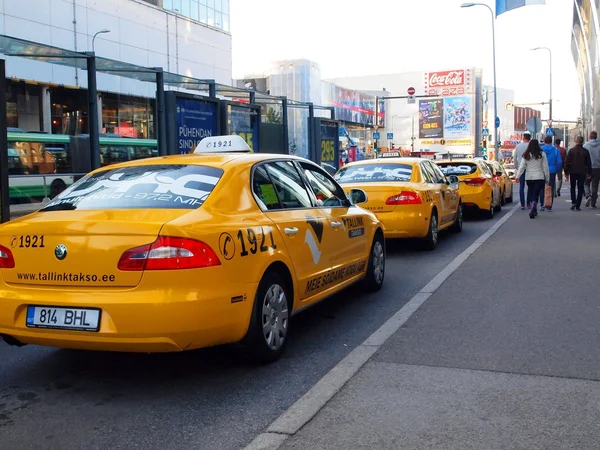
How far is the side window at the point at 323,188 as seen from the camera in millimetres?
6496

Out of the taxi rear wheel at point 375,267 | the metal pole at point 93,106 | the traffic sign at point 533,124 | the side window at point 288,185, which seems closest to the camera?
the side window at point 288,185

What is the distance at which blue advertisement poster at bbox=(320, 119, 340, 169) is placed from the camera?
20.1 m

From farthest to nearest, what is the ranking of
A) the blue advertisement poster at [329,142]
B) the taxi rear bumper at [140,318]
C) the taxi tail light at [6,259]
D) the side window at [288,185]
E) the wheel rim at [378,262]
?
1. the blue advertisement poster at [329,142]
2. the wheel rim at [378,262]
3. the side window at [288,185]
4. the taxi tail light at [6,259]
5. the taxi rear bumper at [140,318]

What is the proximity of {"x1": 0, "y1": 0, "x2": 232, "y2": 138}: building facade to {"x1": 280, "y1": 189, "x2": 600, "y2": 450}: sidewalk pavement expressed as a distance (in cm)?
3489

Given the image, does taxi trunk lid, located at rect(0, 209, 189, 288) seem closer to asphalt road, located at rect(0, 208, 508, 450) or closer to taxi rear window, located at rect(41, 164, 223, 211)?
taxi rear window, located at rect(41, 164, 223, 211)

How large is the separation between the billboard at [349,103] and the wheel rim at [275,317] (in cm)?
6467

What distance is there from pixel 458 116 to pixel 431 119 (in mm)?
4278

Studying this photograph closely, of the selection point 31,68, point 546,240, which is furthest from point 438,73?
point 546,240

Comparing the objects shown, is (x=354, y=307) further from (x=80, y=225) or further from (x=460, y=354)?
(x=80, y=225)

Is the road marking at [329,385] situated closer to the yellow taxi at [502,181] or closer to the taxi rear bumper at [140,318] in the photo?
the taxi rear bumper at [140,318]

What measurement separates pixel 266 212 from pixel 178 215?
0.88 m

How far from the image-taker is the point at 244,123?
15.9 m

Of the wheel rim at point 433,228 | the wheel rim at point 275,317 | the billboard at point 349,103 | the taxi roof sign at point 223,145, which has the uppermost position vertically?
the billboard at point 349,103

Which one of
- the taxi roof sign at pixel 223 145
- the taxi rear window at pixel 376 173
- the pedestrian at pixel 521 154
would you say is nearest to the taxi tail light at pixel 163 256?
the taxi roof sign at pixel 223 145
